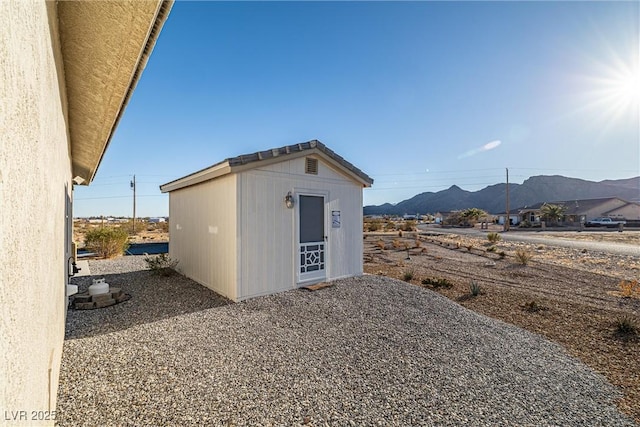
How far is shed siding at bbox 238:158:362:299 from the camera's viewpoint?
607cm

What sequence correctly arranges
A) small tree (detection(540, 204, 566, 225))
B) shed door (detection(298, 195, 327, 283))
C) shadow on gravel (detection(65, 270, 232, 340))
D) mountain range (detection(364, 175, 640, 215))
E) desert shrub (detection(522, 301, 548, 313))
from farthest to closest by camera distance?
mountain range (detection(364, 175, 640, 215)) < small tree (detection(540, 204, 566, 225)) < shed door (detection(298, 195, 327, 283)) < desert shrub (detection(522, 301, 548, 313)) < shadow on gravel (detection(65, 270, 232, 340))

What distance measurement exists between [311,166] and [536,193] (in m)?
133

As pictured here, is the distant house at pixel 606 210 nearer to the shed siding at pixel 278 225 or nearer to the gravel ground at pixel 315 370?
the shed siding at pixel 278 225

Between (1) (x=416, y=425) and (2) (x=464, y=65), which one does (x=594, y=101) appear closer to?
(2) (x=464, y=65)

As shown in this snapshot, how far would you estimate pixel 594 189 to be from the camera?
109 m

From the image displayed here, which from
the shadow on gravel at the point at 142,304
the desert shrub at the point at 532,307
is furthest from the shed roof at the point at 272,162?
the desert shrub at the point at 532,307

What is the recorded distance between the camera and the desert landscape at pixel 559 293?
14.8 feet

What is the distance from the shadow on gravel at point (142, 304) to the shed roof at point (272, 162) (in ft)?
9.09

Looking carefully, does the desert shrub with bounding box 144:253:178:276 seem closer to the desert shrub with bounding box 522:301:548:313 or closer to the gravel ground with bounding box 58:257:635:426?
the gravel ground with bounding box 58:257:635:426

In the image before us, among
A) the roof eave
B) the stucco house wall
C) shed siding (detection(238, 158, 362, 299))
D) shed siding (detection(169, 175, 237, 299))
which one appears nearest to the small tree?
shed siding (detection(238, 158, 362, 299))

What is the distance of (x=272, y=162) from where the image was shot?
20.8 ft

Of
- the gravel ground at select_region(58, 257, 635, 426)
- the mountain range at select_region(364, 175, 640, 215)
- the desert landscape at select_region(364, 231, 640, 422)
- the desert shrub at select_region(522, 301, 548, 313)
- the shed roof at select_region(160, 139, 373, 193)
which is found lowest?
the desert landscape at select_region(364, 231, 640, 422)

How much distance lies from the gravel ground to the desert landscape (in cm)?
65

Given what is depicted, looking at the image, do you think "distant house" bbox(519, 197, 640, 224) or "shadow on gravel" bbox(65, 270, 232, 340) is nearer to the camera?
"shadow on gravel" bbox(65, 270, 232, 340)
